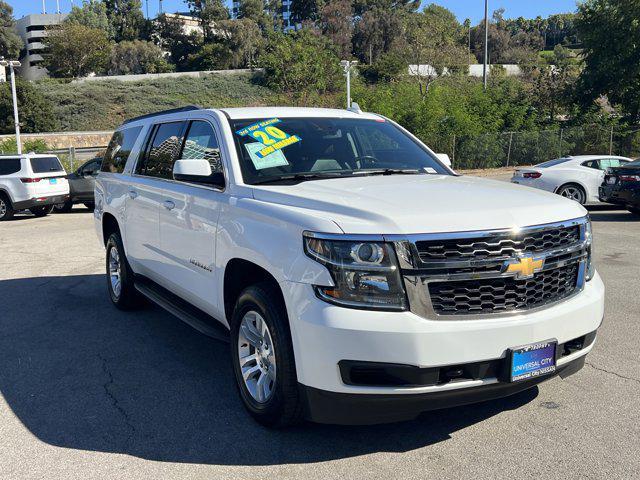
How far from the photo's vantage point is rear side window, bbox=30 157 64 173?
16984 millimetres

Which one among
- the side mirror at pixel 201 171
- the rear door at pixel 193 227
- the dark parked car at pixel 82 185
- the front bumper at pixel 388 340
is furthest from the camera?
the dark parked car at pixel 82 185

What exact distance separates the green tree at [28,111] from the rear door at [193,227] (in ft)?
210

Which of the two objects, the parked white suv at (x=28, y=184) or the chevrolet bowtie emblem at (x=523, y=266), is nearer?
the chevrolet bowtie emblem at (x=523, y=266)

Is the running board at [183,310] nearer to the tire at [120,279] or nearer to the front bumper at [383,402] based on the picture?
the tire at [120,279]

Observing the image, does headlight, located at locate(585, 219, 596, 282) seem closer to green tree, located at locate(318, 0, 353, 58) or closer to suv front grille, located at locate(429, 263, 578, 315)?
suv front grille, located at locate(429, 263, 578, 315)

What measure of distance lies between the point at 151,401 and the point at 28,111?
67.9 metres

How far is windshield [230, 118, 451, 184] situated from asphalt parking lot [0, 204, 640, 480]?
162cm

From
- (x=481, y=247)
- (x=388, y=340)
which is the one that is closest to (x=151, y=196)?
(x=388, y=340)

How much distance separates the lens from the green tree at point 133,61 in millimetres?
97000

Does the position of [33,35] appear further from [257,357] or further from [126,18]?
[257,357]

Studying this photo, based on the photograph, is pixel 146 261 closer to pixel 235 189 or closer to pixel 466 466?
pixel 235 189

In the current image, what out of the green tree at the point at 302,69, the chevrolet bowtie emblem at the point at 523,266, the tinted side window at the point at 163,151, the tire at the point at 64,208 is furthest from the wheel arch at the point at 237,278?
the green tree at the point at 302,69

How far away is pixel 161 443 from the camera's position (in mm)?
3744

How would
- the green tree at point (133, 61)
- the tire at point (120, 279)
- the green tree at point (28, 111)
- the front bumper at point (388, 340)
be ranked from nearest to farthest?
the front bumper at point (388, 340) → the tire at point (120, 279) → the green tree at point (28, 111) → the green tree at point (133, 61)
